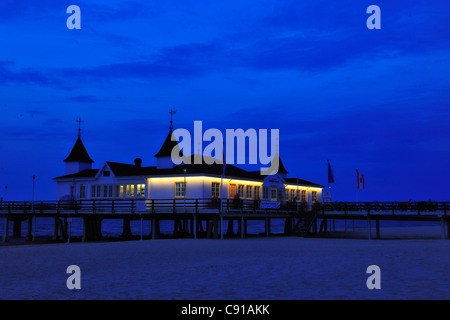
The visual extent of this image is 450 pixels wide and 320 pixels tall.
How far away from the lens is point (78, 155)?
2057 inches

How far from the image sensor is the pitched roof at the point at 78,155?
5215 cm

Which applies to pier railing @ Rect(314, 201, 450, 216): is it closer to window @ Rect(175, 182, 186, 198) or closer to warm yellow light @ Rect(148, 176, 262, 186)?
warm yellow light @ Rect(148, 176, 262, 186)

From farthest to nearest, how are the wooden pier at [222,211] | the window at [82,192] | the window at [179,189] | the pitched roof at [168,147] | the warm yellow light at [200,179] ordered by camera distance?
1. the window at [82,192]
2. the pitched roof at [168,147]
3. the window at [179,189]
4. the warm yellow light at [200,179]
5. the wooden pier at [222,211]

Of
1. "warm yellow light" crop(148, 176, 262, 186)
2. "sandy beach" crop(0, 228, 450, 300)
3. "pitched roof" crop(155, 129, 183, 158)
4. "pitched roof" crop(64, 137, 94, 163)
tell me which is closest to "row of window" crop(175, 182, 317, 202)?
"warm yellow light" crop(148, 176, 262, 186)

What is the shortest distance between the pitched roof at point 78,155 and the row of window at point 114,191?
516 cm

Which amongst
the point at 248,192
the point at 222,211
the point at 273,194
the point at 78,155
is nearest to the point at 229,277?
the point at 222,211

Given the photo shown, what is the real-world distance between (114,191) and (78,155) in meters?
8.87

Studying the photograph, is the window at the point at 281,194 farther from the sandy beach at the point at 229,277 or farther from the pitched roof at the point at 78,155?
the sandy beach at the point at 229,277

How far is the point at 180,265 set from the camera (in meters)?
18.0

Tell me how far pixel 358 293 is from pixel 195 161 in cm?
3456

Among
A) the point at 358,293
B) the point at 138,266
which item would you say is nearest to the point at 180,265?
the point at 138,266

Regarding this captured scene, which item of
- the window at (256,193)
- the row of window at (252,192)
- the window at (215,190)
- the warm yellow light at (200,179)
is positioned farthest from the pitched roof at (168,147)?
the window at (256,193)

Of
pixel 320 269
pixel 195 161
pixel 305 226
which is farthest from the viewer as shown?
pixel 195 161
